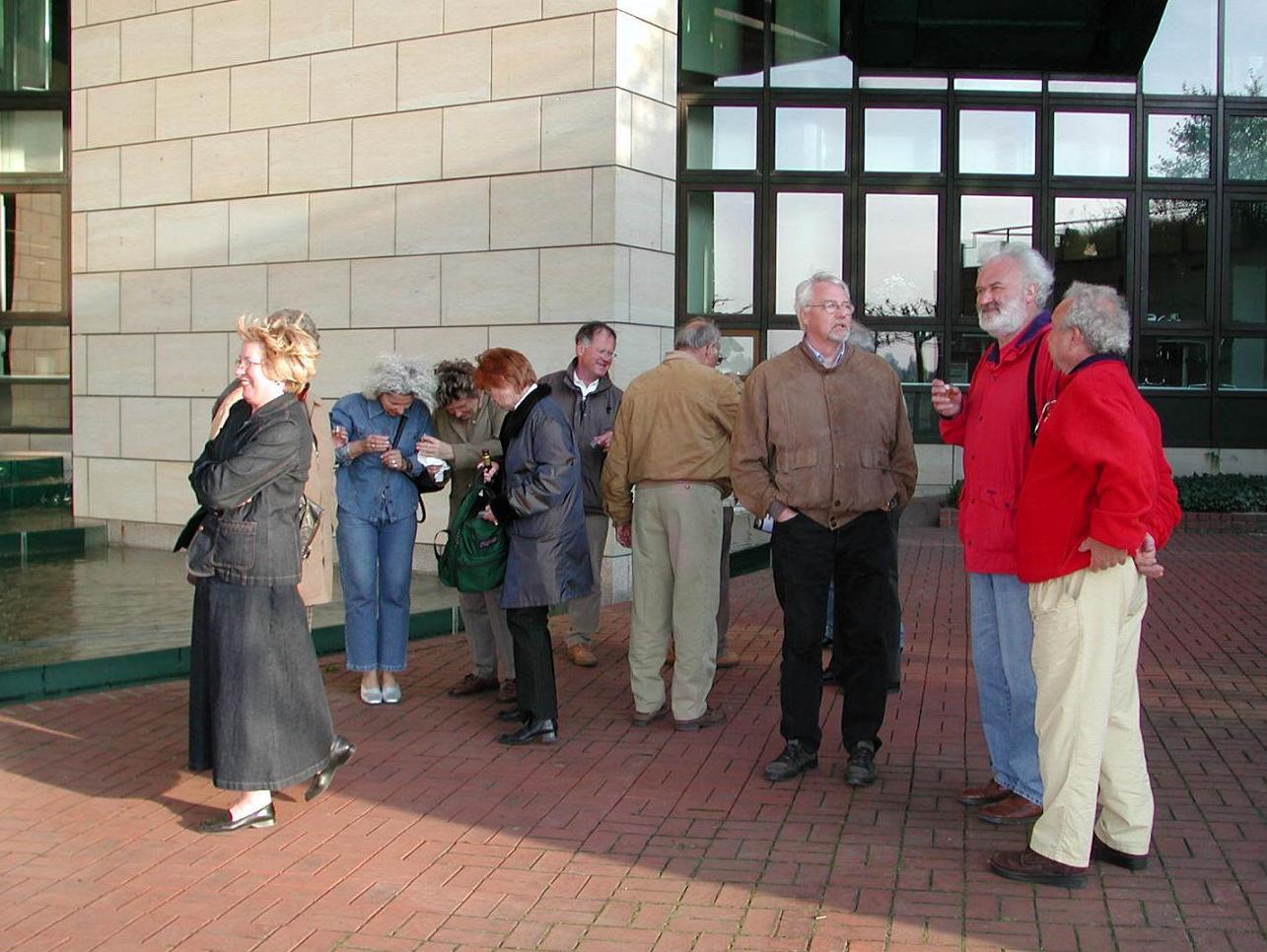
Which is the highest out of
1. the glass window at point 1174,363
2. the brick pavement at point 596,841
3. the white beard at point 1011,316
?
the glass window at point 1174,363

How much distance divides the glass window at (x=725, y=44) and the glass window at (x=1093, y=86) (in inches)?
132

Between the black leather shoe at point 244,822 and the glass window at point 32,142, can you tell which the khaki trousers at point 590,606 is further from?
the glass window at point 32,142

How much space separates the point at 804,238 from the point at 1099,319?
11387 millimetres

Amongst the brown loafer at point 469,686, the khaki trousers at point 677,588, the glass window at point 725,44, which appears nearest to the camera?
the khaki trousers at point 677,588

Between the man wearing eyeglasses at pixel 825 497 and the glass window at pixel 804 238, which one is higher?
the glass window at pixel 804 238

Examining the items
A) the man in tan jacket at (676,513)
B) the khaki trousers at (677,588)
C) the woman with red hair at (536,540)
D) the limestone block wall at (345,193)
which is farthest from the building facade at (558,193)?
the woman with red hair at (536,540)

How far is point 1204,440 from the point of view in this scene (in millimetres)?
16219

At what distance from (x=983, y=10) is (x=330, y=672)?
11063mm

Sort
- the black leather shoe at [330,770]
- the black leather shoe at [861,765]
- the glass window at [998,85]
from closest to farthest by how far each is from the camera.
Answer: the black leather shoe at [330,770] < the black leather shoe at [861,765] < the glass window at [998,85]

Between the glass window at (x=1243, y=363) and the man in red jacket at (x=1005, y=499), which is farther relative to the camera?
the glass window at (x=1243, y=363)

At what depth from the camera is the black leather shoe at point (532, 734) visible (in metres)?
6.32

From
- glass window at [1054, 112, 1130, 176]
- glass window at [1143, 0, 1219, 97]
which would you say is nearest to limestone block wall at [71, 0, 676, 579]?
glass window at [1054, 112, 1130, 176]

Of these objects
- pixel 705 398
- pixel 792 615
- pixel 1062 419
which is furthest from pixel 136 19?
pixel 1062 419

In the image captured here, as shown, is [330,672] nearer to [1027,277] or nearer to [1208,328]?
[1027,277]
